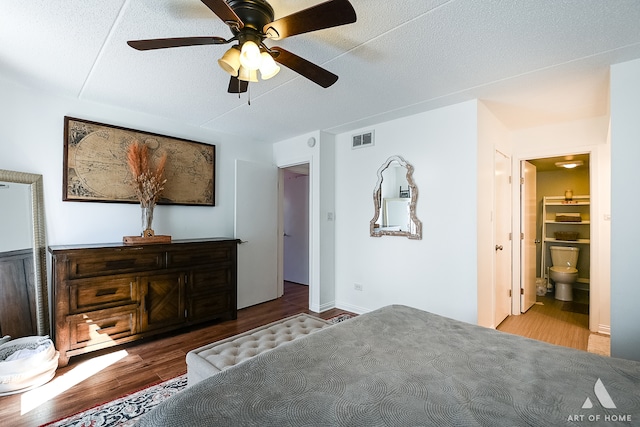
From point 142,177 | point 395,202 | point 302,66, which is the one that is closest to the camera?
point 302,66

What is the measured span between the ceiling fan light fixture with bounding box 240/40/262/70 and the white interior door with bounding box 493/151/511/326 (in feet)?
9.38

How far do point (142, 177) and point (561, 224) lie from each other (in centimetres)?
625

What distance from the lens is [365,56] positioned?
2.09m

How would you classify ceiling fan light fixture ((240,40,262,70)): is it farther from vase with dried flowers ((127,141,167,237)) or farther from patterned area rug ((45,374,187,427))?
patterned area rug ((45,374,187,427))

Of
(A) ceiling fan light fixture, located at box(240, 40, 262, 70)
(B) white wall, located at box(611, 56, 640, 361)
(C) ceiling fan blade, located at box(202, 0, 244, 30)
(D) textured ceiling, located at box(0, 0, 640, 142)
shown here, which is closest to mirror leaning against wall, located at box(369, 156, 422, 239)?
(D) textured ceiling, located at box(0, 0, 640, 142)

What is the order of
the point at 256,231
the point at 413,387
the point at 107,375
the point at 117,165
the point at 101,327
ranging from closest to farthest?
the point at 413,387 < the point at 107,375 < the point at 101,327 < the point at 117,165 < the point at 256,231

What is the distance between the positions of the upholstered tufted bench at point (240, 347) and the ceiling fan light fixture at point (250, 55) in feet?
5.24

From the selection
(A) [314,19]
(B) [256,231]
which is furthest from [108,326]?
(A) [314,19]

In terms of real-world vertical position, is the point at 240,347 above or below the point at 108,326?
above

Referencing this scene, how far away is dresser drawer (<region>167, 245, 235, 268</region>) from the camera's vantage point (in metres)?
3.07

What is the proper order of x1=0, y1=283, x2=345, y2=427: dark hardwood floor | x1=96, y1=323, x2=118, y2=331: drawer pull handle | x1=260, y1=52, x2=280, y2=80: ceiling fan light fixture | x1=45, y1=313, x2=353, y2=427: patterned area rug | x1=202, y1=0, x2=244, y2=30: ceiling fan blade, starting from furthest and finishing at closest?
x1=96, y1=323, x2=118, y2=331: drawer pull handle → x1=0, y1=283, x2=345, y2=427: dark hardwood floor → x1=45, y1=313, x2=353, y2=427: patterned area rug → x1=260, y1=52, x2=280, y2=80: ceiling fan light fixture → x1=202, y1=0, x2=244, y2=30: ceiling fan blade

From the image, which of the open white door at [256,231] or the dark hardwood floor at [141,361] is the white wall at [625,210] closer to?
the dark hardwood floor at [141,361]

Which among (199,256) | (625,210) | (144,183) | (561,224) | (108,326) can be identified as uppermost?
(144,183)

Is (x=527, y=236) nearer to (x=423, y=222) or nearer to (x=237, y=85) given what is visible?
(x=423, y=222)
